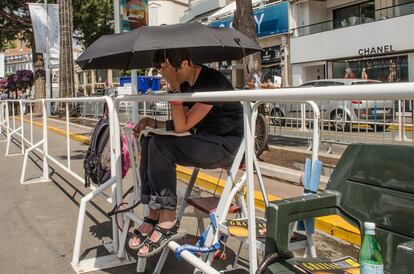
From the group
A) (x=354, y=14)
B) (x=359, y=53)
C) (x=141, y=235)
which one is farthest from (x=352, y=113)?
(x=354, y=14)

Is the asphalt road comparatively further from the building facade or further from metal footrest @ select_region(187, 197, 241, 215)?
the building facade

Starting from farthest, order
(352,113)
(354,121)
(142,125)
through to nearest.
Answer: (354,121), (352,113), (142,125)

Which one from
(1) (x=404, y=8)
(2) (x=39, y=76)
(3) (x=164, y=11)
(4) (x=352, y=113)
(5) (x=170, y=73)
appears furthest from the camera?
(3) (x=164, y=11)

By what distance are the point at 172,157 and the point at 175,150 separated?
5 centimetres

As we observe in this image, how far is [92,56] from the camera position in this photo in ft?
11.4

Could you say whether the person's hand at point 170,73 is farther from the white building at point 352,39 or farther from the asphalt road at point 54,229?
the white building at point 352,39

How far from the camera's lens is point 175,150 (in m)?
3.18

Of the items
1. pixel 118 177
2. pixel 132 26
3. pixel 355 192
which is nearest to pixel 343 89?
pixel 355 192

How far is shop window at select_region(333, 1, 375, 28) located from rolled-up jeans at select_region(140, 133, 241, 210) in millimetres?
20608

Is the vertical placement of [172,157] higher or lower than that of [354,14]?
lower

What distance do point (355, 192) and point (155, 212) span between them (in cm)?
144

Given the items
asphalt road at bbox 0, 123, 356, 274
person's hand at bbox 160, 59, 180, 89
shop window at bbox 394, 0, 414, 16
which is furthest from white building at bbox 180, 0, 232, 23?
person's hand at bbox 160, 59, 180, 89

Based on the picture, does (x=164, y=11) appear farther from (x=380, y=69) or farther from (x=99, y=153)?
(x=99, y=153)

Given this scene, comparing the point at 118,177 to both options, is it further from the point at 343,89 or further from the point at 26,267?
the point at 343,89
